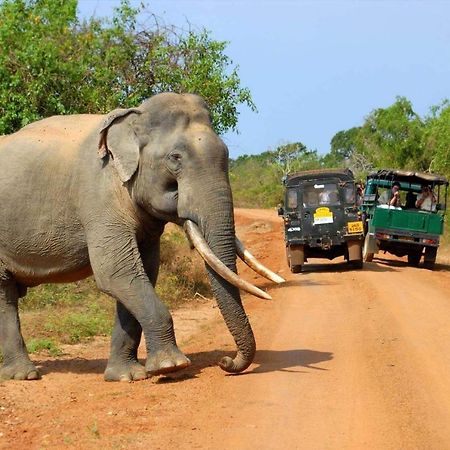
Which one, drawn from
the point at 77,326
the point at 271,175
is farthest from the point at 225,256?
the point at 271,175

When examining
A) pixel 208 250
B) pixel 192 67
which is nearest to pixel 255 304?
pixel 192 67

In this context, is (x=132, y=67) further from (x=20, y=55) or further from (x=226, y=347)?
(x=226, y=347)

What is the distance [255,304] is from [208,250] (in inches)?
318

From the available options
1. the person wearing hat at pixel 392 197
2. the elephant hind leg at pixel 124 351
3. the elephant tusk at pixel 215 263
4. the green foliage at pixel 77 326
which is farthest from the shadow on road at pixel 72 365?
the person wearing hat at pixel 392 197

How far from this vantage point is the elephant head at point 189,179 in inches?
365

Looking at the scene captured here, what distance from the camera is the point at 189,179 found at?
9.45m

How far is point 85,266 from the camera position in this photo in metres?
10.6

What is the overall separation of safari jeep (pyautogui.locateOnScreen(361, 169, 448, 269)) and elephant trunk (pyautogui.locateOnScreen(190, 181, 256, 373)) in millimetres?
15838

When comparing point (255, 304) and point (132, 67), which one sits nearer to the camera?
point (255, 304)

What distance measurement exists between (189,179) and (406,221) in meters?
16.1

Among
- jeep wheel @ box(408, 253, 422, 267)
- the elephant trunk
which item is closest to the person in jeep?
jeep wheel @ box(408, 253, 422, 267)

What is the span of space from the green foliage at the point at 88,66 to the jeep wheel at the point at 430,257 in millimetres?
7442

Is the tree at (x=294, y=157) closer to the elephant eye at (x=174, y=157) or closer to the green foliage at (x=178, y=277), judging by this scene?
the green foliage at (x=178, y=277)

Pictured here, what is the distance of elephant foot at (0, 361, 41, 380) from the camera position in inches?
417
